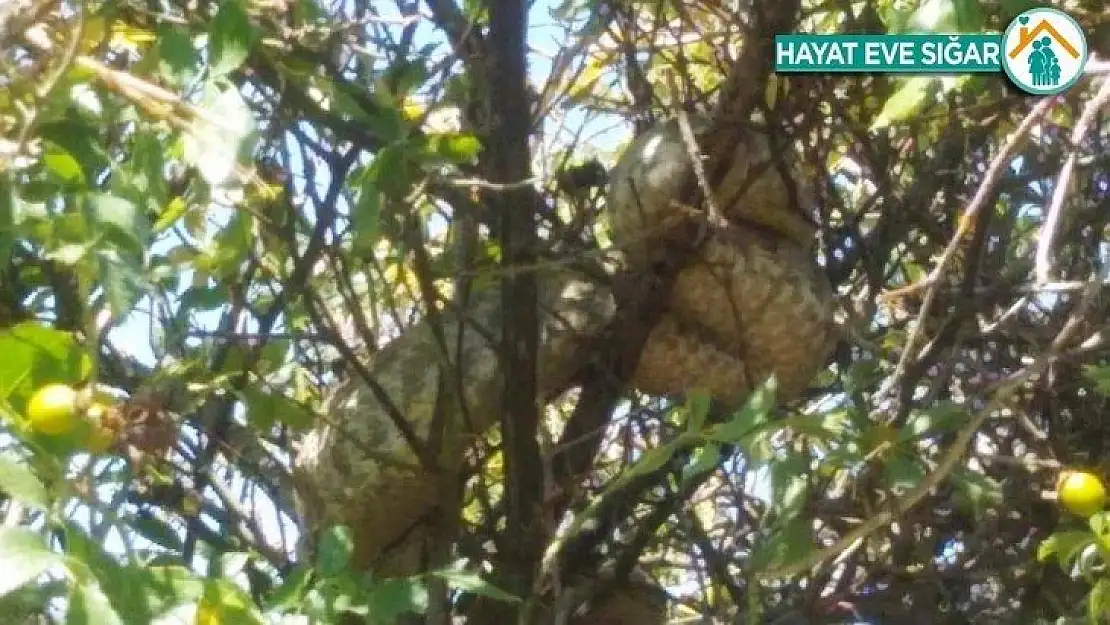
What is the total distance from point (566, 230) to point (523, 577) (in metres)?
0.36

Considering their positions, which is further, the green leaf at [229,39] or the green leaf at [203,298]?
the green leaf at [203,298]

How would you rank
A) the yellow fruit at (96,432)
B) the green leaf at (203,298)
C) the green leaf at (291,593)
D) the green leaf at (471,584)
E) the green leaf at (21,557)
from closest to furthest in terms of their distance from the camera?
the green leaf at (21,557)
the yellow fruit at (96,432)
the green leaf at (291,593)
the green leaf at (471,584)
the green leaf at (203,298)

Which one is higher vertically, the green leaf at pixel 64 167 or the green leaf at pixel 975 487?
the green leaf at pixel 64 167

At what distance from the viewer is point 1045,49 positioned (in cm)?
120

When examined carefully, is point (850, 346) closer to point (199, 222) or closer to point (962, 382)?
point (962, 382)

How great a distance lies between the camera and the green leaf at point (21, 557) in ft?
A: 2.32

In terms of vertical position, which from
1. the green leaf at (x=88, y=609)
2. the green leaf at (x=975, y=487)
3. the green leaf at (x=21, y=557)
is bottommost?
the green leaf at (x=88, y=609)

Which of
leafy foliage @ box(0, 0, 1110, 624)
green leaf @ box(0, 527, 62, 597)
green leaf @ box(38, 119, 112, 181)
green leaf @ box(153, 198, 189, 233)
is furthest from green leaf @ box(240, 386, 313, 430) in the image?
green leaf @ box(0, 527, 62, 597)

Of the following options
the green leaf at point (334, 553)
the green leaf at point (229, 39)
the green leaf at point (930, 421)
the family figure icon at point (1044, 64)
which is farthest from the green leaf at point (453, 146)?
the family figure icon at point (1044, 64)

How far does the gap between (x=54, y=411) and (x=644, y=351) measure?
2.45 ft

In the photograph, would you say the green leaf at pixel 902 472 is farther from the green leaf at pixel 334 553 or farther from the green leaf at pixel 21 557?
the green leaf at pixel 21 557

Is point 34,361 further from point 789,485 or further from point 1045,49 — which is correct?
point 1045,49

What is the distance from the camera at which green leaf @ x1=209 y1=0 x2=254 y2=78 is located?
2.87 ft

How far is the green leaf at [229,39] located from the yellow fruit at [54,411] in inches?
8.6
